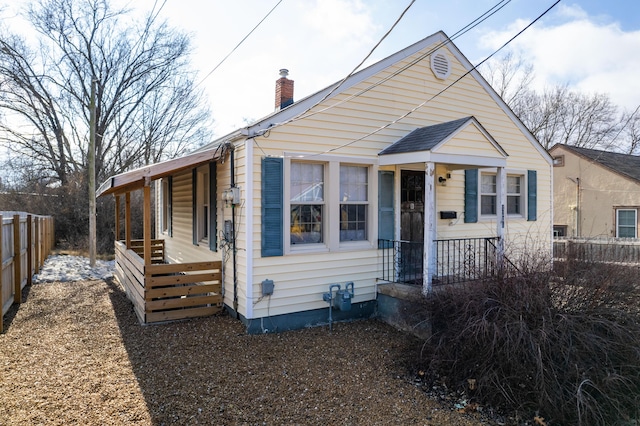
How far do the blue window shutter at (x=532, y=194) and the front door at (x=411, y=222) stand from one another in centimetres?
313

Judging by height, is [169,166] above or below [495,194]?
above

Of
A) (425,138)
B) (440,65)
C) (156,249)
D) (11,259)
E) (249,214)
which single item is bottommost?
(156,249)

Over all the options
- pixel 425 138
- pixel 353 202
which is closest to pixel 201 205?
pixel 353 202

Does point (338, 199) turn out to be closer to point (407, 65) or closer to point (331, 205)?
point (331, 205)

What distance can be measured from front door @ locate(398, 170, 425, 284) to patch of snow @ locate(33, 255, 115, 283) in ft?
27.6

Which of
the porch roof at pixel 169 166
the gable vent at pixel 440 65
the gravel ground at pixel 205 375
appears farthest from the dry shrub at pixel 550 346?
the gable vent at pixel 440 65

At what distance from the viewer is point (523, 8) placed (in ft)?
18.7

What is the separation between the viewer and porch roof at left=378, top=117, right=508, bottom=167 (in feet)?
20.5

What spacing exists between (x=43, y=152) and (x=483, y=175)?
2069cm

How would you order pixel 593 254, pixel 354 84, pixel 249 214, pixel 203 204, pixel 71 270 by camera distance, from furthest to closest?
1. pixel 71 270
2. pixel 203 204
3. pixel 354 84
4. pixel 249 214
5. pixel 593 254

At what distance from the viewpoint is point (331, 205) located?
6547 millimetres

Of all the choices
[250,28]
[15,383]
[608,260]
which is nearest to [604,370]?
[608,260]

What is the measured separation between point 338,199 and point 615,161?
1783 centimetres

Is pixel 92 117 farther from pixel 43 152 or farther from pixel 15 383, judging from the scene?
Result: pixel 15 383
